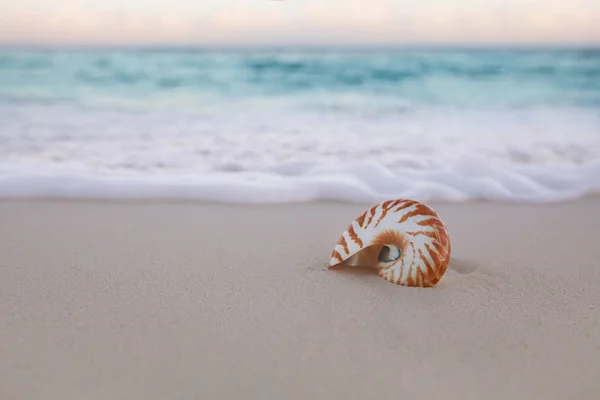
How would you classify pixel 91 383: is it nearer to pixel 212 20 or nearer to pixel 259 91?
pixel 259 91

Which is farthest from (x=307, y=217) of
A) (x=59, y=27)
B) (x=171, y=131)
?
(x=59, y=27)

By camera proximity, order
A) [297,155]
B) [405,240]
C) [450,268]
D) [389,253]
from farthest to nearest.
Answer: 1. [297,155]
2. [450,268]
3. [389,253]
4. [405,240]

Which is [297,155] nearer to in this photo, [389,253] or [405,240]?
[389,253]

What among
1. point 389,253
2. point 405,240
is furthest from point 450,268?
point 405,240

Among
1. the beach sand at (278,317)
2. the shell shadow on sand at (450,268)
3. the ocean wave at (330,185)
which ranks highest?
the ocean wave at (330,185)

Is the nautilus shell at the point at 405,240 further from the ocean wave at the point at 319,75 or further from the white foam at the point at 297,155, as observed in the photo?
the ocean wave at the point at 319,75

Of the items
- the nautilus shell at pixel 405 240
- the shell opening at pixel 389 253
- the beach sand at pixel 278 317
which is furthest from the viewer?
the shell opening at pixel 389 253

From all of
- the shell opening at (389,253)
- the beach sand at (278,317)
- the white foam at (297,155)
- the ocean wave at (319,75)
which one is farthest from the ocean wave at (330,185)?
the ocean wave at (319,75)
